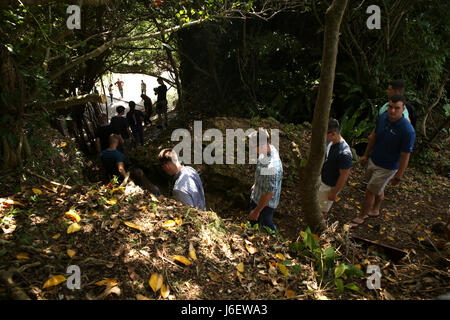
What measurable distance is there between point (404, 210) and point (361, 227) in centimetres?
125

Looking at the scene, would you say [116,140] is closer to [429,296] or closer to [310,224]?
[310,224]

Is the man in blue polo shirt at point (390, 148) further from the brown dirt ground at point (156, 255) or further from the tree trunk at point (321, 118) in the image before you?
the tree trunk at point (321, 118)

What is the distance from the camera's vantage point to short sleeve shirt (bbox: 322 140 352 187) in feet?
13.4

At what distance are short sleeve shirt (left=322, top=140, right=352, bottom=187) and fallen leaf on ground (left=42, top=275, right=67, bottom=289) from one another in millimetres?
3635

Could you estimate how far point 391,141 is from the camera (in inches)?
165

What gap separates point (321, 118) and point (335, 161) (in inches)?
67.2

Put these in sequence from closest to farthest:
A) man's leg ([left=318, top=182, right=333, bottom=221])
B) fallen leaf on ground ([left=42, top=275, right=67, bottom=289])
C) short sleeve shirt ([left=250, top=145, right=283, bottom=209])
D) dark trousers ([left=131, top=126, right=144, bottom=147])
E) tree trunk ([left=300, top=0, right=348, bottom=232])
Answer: fallen leaf on ground ([left=42, top=275, right=67, bottom=289]) < tree trunk ([left=300, top=0, right=348, bottom=232]) < short sleeve shirt ([left=250, top=145, right=283, bottom=209]) < man's leg ([left=318, top=182, right=333, bottom=221]) < dark trousers ([left=131, top=126, right=144, bottom=147])

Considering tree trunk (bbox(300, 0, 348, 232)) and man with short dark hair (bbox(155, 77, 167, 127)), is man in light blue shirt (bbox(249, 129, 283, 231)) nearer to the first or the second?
tree trunk (bbox(300, 0, 348, 232))

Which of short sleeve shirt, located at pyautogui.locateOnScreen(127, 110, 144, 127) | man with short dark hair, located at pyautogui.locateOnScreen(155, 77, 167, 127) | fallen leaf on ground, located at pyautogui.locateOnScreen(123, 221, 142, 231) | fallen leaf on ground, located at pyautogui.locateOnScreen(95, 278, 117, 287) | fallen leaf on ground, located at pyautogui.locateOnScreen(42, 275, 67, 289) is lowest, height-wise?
fallen leaf on ground, located at pyautogui.locateOnScreen(95, 278, 117, 287)

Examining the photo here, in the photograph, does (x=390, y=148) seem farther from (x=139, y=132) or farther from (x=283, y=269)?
(x=139, y=132)

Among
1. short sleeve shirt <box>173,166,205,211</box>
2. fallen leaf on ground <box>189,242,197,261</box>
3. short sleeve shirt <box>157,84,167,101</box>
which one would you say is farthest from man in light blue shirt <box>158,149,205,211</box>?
short sleeve shirt <box>157,84,167,101</box>

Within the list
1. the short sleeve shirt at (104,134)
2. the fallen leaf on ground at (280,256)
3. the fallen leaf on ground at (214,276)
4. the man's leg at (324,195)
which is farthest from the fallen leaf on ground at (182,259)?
the short sleeve shirt at (104,134)

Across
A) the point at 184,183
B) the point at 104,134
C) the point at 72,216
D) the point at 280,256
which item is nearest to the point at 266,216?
the point at 184,183

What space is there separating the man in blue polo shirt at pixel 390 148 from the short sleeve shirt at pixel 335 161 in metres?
0.62
